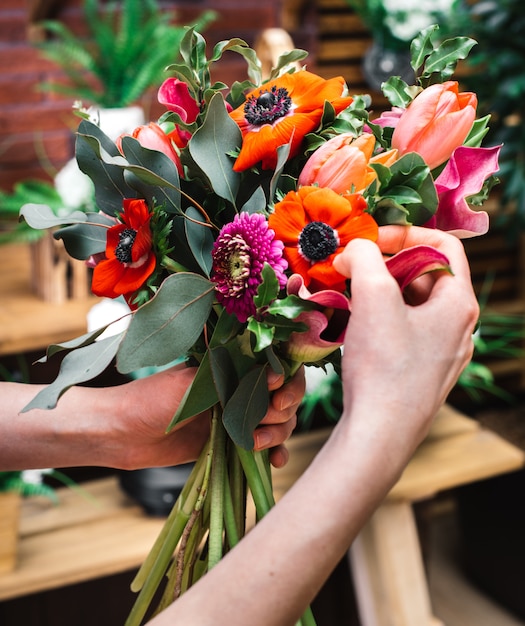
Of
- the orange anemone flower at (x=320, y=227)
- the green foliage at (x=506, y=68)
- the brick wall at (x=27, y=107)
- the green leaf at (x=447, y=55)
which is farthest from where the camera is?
the brick wall at (x=27, y=107)

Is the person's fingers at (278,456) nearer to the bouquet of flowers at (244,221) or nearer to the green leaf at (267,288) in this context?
the bouquet of flowers at (244,221)

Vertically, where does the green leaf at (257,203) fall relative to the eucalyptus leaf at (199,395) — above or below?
above

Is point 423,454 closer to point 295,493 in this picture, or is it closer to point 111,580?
point 111,580

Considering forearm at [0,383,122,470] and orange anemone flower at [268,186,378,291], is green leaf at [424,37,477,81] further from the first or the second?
forearm at [0,383,122,470]

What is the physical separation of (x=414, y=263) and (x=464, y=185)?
0.43 feet

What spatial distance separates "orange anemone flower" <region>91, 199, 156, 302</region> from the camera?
24.2 inches

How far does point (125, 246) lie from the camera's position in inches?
24.3

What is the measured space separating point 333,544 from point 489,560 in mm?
1855

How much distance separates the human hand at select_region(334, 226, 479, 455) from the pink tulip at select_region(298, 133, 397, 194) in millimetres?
92

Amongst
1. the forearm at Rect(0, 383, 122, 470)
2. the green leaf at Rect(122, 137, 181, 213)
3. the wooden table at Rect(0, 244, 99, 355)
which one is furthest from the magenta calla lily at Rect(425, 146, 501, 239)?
the wooden table at Rect(0, 244, 99, 355)

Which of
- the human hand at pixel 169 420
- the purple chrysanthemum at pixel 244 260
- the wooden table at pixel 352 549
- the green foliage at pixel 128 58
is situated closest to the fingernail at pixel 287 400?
the human hand at pixel 169 420

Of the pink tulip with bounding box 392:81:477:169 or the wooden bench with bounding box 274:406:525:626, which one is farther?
the wooden bench with bounding box 274:406:525:626

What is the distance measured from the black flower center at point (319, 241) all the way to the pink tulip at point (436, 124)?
0.11 meters

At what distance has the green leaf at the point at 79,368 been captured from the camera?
58 centimetres
